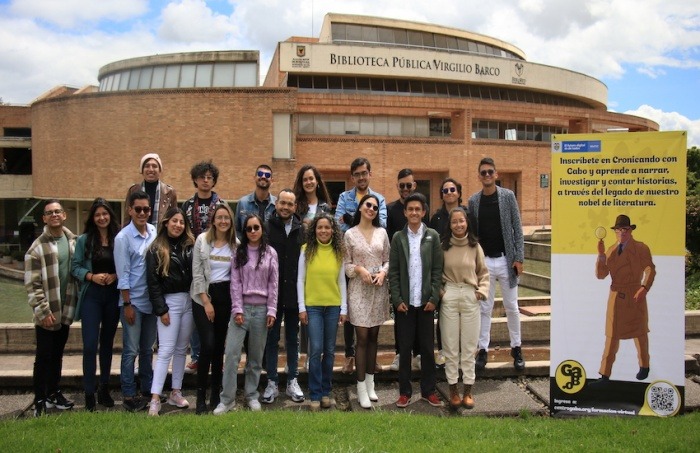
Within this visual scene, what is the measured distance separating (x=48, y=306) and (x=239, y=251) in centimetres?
178

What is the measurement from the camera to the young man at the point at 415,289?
539cm

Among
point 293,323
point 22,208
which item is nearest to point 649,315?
point 293,323

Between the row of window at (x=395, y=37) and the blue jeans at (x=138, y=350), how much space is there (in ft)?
97.9

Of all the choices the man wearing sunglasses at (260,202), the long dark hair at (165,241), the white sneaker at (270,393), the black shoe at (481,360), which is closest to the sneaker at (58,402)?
→ the long dark hair at (165,241)

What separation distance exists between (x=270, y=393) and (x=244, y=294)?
3.57ft

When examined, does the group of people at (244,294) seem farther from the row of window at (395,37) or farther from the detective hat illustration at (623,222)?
the row of window at (395,37)

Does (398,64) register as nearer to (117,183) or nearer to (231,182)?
(231,182)

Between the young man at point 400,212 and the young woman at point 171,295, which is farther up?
the young man at point 400,212

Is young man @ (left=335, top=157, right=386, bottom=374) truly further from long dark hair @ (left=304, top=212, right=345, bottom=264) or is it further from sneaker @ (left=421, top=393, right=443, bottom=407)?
sneaker @ (left=421, top=393, right=443, bottom=407)

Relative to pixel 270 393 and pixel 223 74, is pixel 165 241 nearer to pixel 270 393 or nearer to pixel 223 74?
pixel 270 393

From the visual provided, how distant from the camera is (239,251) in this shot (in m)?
5.27

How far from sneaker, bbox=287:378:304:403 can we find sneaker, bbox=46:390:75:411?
205 cm

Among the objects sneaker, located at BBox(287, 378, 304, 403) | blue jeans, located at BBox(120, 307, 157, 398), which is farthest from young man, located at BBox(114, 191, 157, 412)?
sneaker, located at BBox(287, 378, 304, 403)

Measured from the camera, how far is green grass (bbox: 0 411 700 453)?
4145 mm
